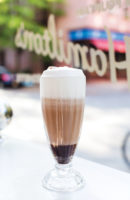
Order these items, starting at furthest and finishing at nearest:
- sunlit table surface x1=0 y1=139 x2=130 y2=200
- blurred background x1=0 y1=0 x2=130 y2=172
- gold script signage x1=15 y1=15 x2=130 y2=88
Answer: blurred background x1=0 y1=0 x2=130 y2=172
gold script signage x1=15 y1=15 x2=130 y2=88
sunlit table surface x1=0 y1=139 x2=130 y2=200

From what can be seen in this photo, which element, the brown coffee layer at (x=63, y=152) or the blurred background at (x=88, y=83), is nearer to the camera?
the brown coffee layer at (x=63, y=152)

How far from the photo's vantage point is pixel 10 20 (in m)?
7.41

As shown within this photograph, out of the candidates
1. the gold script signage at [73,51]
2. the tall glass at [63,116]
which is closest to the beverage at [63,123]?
the tall glass at [63,116]

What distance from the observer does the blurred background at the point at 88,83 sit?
110cm

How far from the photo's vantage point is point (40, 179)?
0.54m

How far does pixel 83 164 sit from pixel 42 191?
0.46 ft

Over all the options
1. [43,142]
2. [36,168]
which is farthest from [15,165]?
[43,142]

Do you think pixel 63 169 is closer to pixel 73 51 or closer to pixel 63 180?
pixel 63 180

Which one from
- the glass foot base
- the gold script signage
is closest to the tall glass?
the glass foot base

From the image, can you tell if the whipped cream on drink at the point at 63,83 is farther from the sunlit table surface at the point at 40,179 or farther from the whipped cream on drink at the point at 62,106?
A: the sunlit table surface at the point at 40,179

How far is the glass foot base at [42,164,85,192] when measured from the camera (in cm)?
50

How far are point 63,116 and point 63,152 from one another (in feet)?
0.22

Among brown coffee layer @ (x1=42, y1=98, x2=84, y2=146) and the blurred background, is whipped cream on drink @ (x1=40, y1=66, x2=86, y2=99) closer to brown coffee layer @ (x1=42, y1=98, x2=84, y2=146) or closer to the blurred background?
brown coffee layer @ (x1=42, y1=98, x2=84, y2=146)

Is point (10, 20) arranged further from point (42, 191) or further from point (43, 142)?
point (42, 191)
